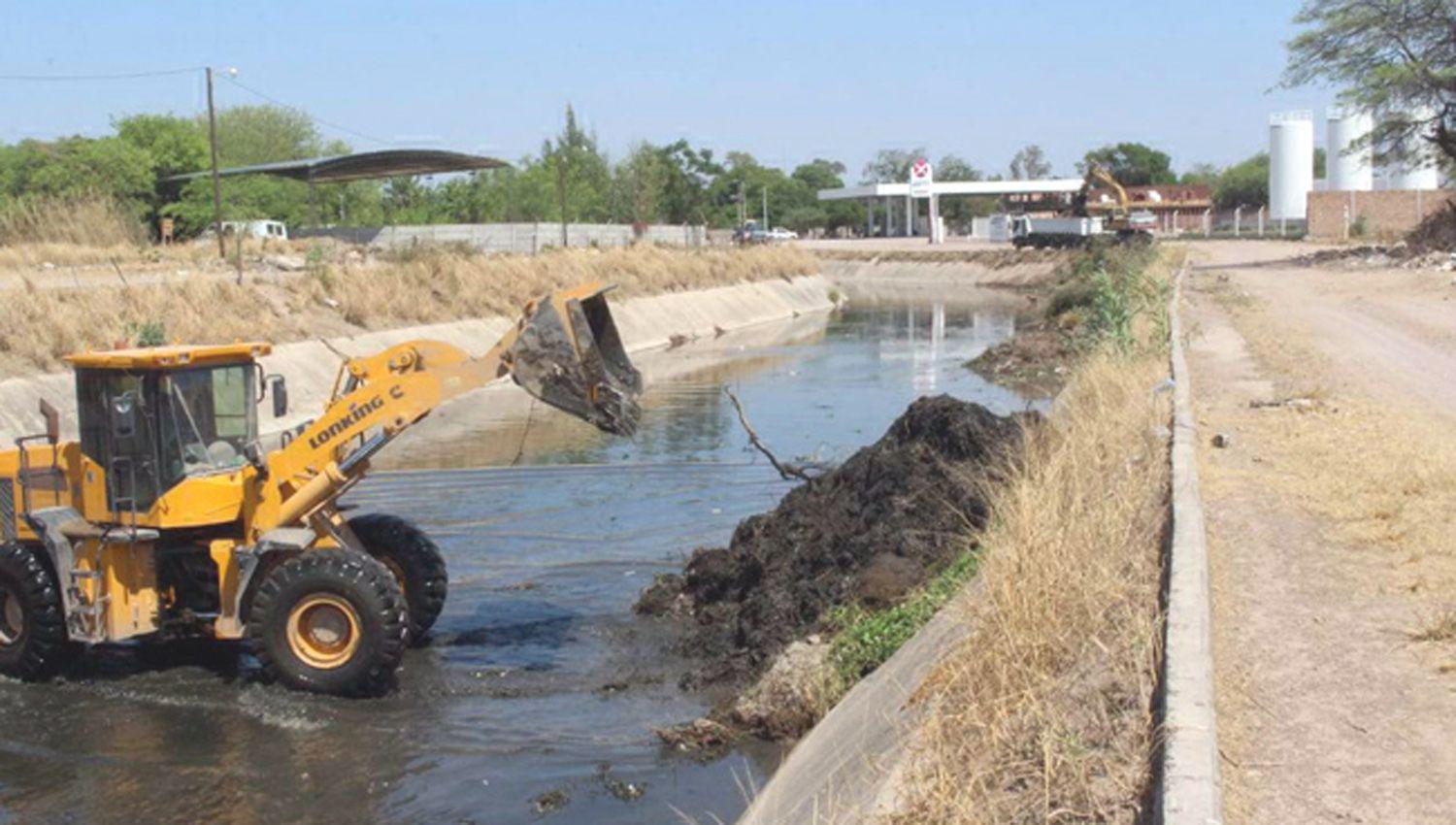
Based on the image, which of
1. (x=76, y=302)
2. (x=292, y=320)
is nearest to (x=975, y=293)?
(x=292, y=320)

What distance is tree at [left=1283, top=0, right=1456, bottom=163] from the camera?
47.3 m

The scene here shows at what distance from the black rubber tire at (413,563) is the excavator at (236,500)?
0.51 m

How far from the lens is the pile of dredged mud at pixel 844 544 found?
1265 centimetres

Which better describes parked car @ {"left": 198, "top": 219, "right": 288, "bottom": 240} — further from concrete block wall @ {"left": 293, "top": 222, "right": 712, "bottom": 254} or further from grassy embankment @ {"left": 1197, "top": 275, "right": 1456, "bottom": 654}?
grassy embankment @ {"left": 1197, "top": 275, "right": 1456, "bottom": 654}

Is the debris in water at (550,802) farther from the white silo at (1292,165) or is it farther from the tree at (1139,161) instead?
the tree at (1139,161)

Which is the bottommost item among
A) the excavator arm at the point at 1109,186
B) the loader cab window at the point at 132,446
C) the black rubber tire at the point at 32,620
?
the black rubber tire at the point at 32,620

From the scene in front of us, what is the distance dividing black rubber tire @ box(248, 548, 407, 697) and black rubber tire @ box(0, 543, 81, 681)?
183 cm

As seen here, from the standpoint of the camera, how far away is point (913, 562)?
12930 mm

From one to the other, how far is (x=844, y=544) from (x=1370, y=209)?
7771 cm

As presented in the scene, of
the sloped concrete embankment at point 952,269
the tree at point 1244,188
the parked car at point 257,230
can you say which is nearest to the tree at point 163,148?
the parked car at point 257,230

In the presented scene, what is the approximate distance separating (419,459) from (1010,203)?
10152cm

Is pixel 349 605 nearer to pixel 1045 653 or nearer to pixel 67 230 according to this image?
pixel 1045 653

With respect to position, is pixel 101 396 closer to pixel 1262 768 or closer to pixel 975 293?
pixel 1262 768

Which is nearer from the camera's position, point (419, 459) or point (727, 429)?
point (419, 459)
